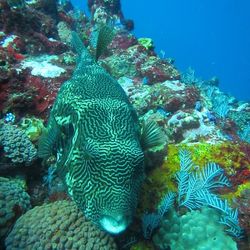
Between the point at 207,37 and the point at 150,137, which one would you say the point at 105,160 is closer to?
the point at 150,137

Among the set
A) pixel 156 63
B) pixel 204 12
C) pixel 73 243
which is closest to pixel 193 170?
pixel 73 243

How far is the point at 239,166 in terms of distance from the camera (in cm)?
525

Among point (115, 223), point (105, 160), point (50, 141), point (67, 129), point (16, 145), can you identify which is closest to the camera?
point (115, 223)

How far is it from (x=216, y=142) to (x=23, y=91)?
12.3 ft

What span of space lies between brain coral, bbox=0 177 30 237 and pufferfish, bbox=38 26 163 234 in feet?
2.85

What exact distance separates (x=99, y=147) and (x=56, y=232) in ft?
5.06

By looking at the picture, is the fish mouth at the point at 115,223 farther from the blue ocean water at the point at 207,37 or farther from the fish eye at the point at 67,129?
the blue ocean water at the point at 207,37

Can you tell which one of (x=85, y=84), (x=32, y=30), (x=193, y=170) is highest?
(x=32, y=30)

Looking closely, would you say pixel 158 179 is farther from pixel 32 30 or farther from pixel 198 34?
pixel 198 34

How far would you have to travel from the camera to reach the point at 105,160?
10.2ft

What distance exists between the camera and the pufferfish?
3.02 m

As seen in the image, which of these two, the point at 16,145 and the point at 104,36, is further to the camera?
the point at 104,36

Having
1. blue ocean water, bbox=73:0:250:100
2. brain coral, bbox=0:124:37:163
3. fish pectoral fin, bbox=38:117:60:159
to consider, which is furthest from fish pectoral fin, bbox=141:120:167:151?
blue ocean water, bbox=73:0:250:100

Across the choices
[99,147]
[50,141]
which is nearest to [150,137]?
[99,147]
